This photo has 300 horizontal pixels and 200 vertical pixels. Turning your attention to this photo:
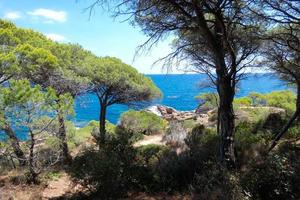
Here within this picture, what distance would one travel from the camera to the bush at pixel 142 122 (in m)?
24.7

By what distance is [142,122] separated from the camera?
25344 millimetres

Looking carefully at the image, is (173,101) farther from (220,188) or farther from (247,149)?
(220,188)

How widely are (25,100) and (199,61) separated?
7.23 m

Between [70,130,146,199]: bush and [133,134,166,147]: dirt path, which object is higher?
[70,130,146,199]: bush

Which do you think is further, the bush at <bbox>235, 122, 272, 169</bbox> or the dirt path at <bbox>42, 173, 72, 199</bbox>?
the dirt path at <bbox>42, 173, 72, 199</bbox>

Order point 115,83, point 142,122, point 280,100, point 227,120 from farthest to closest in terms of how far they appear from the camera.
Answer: point 280,100
point 142,122
point 115,83
point 227,120

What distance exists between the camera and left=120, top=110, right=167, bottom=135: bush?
24719 millimetres

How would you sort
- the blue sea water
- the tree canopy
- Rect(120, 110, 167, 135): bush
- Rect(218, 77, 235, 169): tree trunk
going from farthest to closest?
Rect(120, 110, 167, 135): bush
the tree canopy
the blue sea water
Rect(218, 77, 235, 169): tree trunk

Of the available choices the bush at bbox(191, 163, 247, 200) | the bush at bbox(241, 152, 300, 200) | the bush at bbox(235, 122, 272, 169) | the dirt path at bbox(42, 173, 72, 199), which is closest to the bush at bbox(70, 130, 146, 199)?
the dirt path at bbox(42, 173, 72, 199)

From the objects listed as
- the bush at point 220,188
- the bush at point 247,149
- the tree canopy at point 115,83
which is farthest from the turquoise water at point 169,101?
the bush at point 220,188

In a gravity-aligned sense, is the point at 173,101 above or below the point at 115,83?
below

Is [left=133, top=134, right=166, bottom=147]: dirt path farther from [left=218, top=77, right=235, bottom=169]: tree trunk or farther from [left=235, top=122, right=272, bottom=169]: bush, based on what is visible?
[left=218, top=77, right=235, bottom=169]: tree trunk

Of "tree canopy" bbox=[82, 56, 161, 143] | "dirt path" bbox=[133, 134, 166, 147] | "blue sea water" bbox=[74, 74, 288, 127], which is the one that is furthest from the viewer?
"dirt path" bbox=[133, 134, 166, 147]

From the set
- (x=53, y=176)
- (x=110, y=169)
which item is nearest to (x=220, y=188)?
(x=110, y=169)
